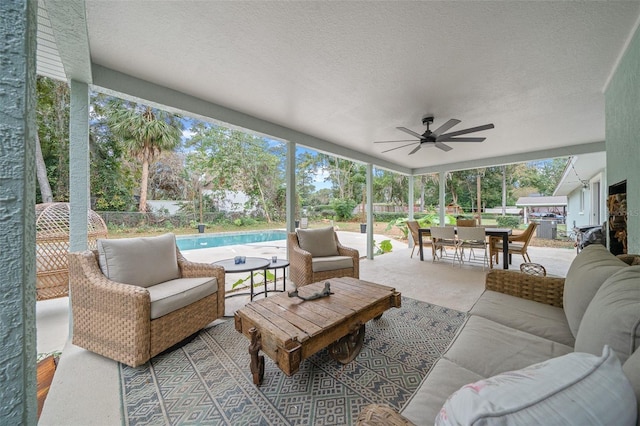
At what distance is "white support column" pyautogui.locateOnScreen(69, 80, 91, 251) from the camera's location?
217cm

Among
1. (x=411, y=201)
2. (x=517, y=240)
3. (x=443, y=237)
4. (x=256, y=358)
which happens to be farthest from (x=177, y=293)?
(x=411, y=201)

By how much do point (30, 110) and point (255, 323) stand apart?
1.45 metres

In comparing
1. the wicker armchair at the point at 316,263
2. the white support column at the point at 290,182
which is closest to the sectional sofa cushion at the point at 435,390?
the wicker armchair at the point at 316,263

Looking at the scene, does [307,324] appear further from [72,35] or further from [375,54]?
[72,35]

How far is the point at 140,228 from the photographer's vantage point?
897 centimetres

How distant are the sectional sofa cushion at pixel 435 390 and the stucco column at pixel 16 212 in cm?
109

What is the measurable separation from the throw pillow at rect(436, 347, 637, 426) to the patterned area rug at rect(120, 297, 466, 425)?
0.88 meters

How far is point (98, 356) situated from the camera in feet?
→ 6.21

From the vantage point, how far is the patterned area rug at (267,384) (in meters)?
1.37

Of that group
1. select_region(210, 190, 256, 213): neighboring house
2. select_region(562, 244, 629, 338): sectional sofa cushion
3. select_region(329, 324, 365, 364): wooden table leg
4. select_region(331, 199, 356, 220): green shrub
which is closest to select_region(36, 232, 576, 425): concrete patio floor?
select_region(329, 324, 365, 364): wooden table leg

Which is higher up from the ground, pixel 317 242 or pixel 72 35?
pixel 72 35

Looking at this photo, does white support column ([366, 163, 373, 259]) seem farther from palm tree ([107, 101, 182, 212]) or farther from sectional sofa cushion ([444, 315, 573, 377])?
palm tree ([107, 101, 182, 212])

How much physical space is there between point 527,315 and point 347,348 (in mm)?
1226

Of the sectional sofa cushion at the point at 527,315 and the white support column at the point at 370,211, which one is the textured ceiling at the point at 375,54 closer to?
the sectional sofa cushion at the point at 527,315
